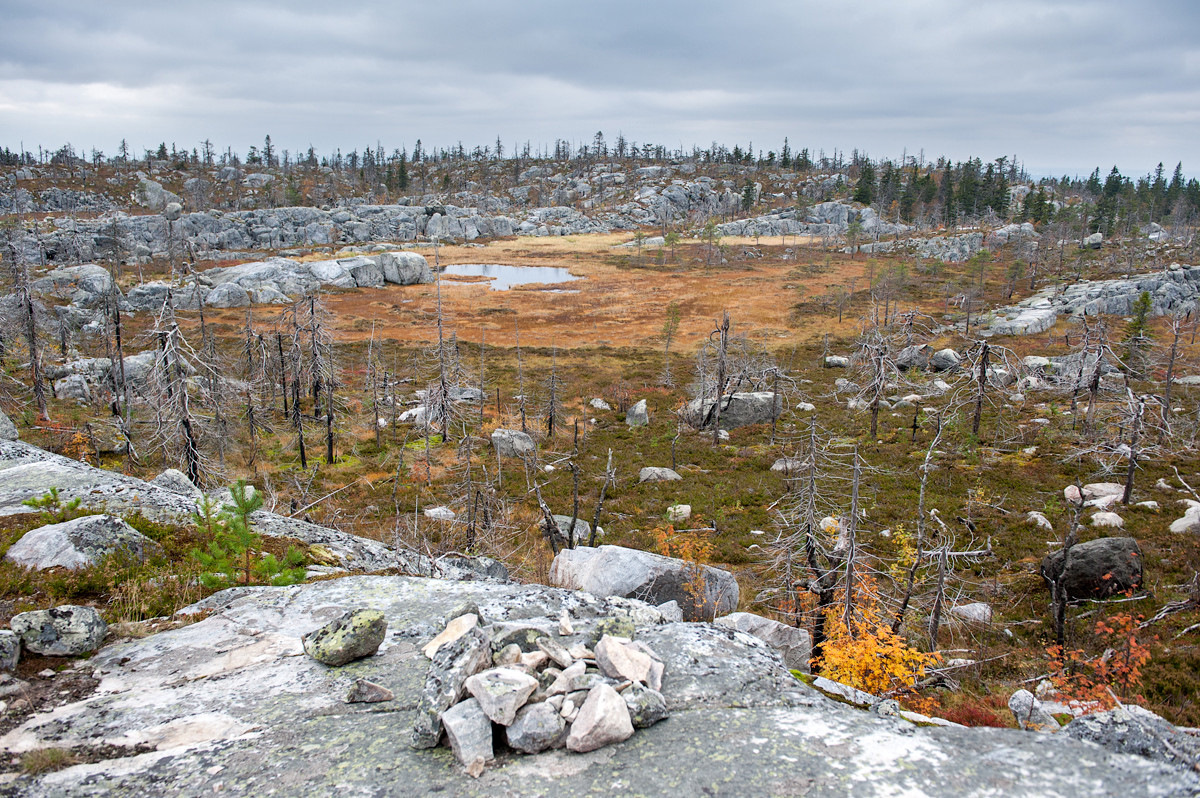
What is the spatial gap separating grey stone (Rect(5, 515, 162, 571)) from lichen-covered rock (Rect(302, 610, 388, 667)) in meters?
3.56

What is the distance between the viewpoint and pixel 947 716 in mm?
8844

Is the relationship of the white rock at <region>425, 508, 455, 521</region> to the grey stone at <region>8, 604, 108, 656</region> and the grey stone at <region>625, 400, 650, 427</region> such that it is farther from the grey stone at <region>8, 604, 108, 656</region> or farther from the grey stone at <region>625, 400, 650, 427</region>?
the grey stone at <region>8, 604, 108, 656</region>

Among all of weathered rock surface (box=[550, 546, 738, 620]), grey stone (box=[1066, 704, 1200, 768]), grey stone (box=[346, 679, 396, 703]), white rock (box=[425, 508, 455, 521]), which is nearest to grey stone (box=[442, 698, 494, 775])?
grey stone (box=[346, 679, 396, 703])

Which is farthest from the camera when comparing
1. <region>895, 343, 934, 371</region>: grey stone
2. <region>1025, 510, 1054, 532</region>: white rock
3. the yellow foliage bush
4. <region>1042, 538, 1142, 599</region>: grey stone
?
<region>895, 343, 934, 371</region>: grey stone

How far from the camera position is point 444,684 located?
486 centimetres

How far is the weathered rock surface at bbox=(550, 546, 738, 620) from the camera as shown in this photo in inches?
562

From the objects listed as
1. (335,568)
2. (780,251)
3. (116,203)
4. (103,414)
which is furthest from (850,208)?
(116,203)

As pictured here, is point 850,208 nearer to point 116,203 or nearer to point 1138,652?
point 1138,652

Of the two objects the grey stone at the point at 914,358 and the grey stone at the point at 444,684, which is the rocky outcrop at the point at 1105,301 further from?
Answer: the grey stone at the point at 444,684

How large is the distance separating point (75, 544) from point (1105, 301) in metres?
81.2

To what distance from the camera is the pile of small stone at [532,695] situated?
15.1 ft

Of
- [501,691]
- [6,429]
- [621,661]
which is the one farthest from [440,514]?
[501,691]

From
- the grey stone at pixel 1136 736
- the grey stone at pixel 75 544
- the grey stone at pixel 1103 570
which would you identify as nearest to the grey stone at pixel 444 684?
the grey stone at pixel 1136 736

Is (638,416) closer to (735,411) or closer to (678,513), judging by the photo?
(735,411)
